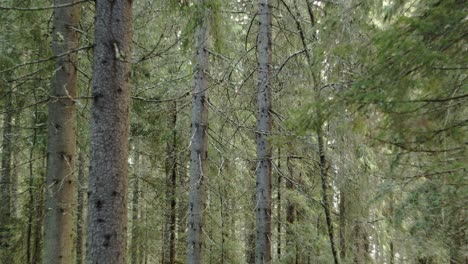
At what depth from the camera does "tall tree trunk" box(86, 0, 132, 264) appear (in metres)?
2.99

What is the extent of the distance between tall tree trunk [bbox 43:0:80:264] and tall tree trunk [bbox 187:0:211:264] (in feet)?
8.65

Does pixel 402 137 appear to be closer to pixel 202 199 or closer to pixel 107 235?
pixel 107 235

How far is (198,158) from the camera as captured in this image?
7172 mm

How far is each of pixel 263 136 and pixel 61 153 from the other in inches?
140

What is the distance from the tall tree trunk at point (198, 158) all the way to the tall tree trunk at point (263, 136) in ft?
3.17

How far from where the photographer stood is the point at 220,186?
378 inches

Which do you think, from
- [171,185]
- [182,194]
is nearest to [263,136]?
[182,194]

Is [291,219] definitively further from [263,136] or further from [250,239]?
[263,136]

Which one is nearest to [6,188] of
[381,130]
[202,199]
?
[202,199]

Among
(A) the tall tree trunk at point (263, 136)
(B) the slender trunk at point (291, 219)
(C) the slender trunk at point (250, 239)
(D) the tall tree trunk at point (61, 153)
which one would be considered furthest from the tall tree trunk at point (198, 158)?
(C) the slender trunk at point (250, 239)

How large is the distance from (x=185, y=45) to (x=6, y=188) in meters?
7.71

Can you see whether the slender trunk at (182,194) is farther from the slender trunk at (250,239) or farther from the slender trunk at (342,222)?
the slender trunk at (342,222)

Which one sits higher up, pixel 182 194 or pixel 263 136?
pixel 263 136

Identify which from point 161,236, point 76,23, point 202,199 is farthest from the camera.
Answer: point 161,236
